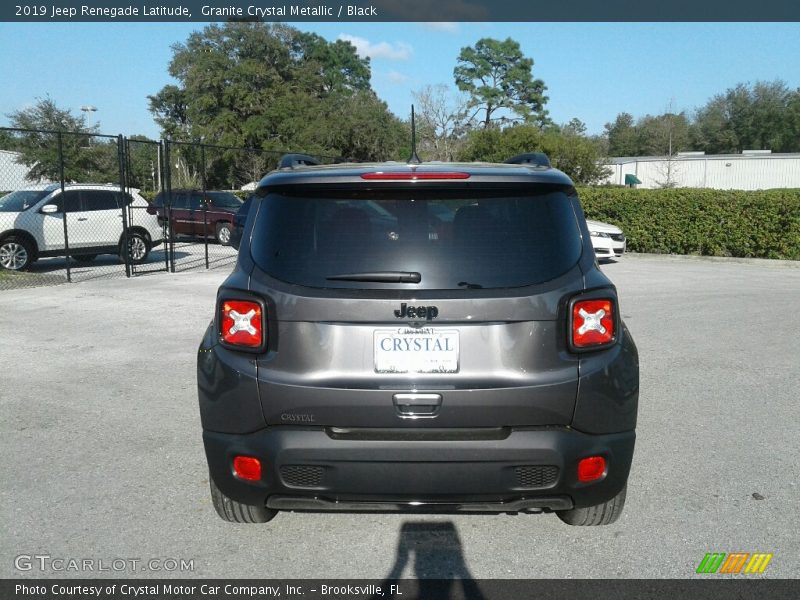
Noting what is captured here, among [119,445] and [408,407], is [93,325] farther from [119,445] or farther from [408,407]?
[408,407]

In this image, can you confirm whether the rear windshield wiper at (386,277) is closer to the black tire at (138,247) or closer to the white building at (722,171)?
the black tire at (138,247)

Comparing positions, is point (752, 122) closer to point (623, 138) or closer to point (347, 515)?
point (623, 138)

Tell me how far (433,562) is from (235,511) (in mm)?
1012

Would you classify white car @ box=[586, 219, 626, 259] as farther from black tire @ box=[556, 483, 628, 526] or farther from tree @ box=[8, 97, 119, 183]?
tree @ box=[8, 97, 119, 183]

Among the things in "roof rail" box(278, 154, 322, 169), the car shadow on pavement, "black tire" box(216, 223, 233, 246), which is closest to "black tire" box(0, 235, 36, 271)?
"black tire" box(216, 223, 233, 246)

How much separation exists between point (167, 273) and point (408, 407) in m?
13.3

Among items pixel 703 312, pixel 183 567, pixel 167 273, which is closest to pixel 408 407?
pixel 183 567

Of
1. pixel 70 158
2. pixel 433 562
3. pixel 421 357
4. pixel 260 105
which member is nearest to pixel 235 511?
pixel 433 562

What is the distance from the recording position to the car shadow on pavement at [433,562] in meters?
3.14

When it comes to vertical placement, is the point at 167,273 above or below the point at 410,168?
below

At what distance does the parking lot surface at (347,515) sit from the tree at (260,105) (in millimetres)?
49691

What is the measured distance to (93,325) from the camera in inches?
370

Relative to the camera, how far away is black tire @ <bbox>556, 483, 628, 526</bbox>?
359cm

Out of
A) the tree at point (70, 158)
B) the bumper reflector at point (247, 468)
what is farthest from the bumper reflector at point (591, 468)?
the tree at point (70, 158)
